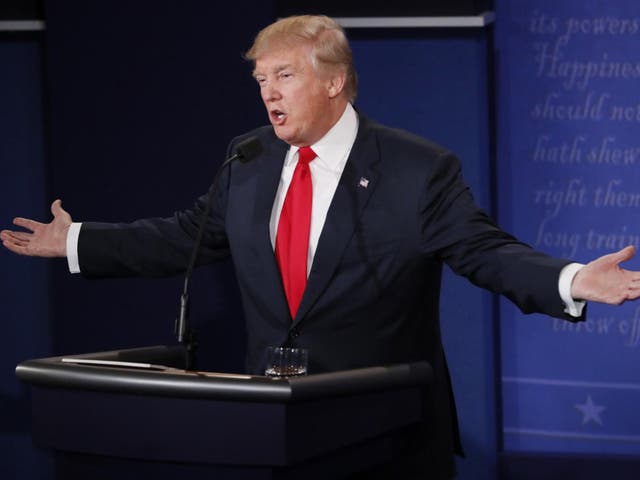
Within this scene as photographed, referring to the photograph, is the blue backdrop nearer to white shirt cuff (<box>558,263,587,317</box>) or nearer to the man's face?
the man's face

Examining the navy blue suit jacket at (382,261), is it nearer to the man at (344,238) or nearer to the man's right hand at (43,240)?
the man at (344,238)

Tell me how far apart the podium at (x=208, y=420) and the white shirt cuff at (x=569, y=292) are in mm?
435

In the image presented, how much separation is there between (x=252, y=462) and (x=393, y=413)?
0.40 meters

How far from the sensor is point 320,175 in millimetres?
2795

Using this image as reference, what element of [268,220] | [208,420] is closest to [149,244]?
[268,220]

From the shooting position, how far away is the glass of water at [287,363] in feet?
7.58

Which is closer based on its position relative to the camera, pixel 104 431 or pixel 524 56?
pixel 104 431

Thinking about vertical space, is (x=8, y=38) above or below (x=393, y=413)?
above

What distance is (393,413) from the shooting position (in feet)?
7.31

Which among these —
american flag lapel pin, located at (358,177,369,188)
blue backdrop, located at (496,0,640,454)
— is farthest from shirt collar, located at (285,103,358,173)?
blue backdrop, located at (496,0,640,454)

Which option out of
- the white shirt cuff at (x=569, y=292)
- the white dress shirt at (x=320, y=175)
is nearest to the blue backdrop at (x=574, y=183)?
the white dress shirt at (x=320, y=175)

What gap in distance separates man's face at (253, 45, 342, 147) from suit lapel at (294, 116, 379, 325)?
0.14 meters

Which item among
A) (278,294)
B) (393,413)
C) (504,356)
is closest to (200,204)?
(278,294)

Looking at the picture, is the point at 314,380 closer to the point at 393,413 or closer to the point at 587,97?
the point at 393,413
